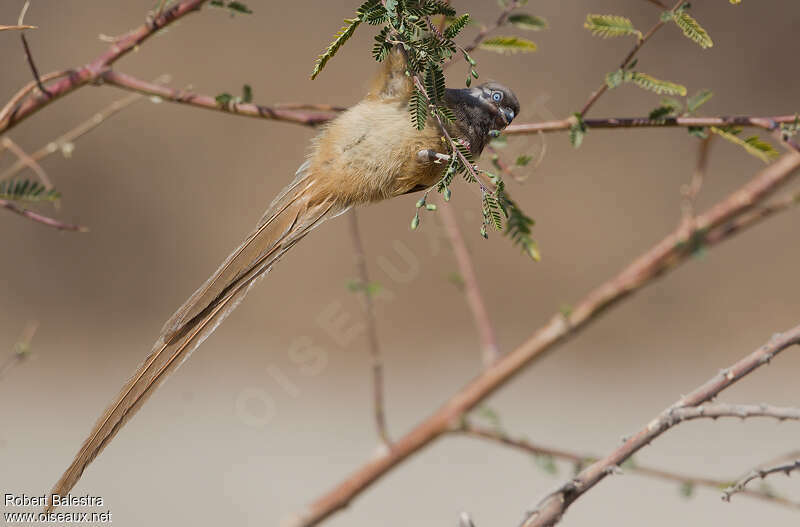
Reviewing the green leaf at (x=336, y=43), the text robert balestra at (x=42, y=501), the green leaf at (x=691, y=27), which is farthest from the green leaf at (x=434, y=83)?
the text robert balestra at (x=42, y=501)

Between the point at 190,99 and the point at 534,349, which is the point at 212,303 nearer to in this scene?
the point at 190,99

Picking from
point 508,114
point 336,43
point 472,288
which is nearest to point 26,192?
point 336,43

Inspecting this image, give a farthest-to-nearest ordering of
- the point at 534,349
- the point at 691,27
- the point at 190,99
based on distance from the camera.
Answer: the point at 534,349
the point at 190,99
the point at 691,27

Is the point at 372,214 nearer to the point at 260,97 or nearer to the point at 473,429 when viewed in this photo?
the point at 260,97

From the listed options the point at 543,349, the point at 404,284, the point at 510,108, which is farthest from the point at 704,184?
the point at 510,108

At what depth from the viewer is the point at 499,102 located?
113cm

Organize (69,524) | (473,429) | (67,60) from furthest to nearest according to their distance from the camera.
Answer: (67,60), (473,429), (69,524)

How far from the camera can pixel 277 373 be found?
2816mm

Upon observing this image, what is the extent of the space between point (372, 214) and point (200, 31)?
82 centimetres

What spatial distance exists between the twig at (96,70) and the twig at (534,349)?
0.78 m

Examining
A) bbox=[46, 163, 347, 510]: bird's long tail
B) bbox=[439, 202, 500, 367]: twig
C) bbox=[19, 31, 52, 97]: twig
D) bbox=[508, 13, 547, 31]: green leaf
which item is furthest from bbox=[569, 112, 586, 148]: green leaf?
bbox=[19, 31, 52, 97]: twig

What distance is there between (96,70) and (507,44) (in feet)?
1.89

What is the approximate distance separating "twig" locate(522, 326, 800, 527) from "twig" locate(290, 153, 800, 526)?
583mm

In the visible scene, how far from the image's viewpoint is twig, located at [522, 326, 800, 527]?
0.83m
